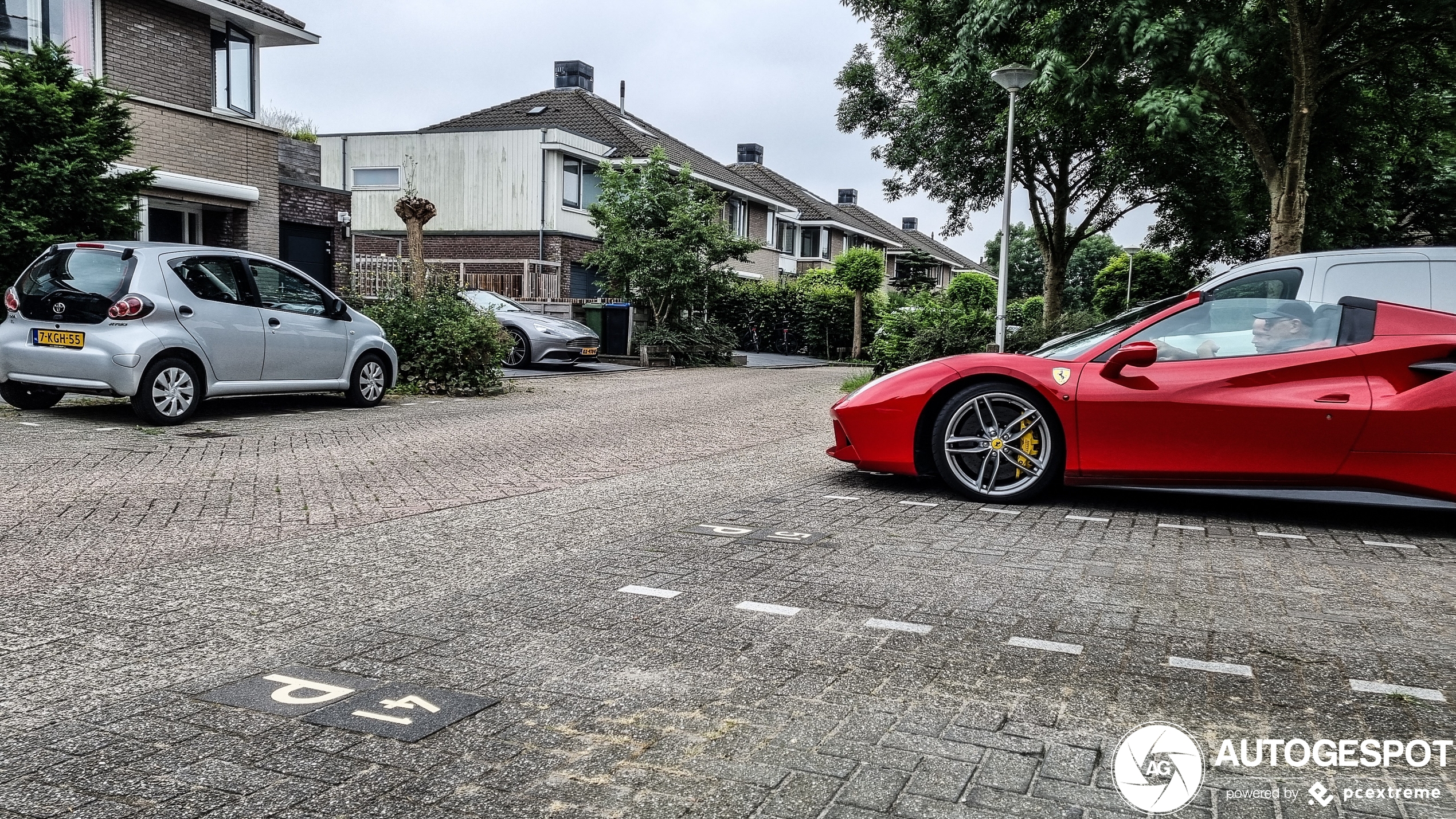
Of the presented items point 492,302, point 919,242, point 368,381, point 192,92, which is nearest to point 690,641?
point 368,381

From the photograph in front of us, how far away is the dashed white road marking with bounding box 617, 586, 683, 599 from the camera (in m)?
4.12

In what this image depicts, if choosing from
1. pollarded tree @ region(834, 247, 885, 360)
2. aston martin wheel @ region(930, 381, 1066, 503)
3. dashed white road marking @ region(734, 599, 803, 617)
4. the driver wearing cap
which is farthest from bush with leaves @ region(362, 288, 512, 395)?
pollarded tree @ region(834, 247, 885, 360)

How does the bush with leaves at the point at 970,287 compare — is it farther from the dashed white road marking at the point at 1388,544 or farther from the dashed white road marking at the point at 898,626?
the dashed white road marking at the point at 898,626

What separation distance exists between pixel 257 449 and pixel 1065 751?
7197 mm

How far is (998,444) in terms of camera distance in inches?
249

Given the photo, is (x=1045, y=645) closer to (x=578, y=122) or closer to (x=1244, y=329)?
(x=1244, y=329)

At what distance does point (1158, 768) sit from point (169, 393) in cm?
920

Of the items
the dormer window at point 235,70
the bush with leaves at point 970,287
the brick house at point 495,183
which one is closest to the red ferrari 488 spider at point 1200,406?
the dormer window at point 235,70

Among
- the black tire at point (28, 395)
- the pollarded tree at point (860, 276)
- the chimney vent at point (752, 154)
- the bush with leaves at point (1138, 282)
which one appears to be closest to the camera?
the black tire at point (28, 395)

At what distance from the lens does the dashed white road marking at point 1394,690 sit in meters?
3.06

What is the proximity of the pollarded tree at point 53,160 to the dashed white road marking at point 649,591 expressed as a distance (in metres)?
9.91

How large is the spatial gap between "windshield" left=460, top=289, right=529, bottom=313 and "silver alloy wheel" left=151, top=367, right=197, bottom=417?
10249 millimetres

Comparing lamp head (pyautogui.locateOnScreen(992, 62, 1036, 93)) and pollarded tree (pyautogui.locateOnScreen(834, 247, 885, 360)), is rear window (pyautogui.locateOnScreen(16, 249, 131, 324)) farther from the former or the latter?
pollarded tree (pyautogui.locateOnScreen(834, 247, 885, 360))

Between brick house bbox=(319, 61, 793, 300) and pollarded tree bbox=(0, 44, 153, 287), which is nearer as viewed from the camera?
pollarded tree bbox=(0, 44, 153, 287)
